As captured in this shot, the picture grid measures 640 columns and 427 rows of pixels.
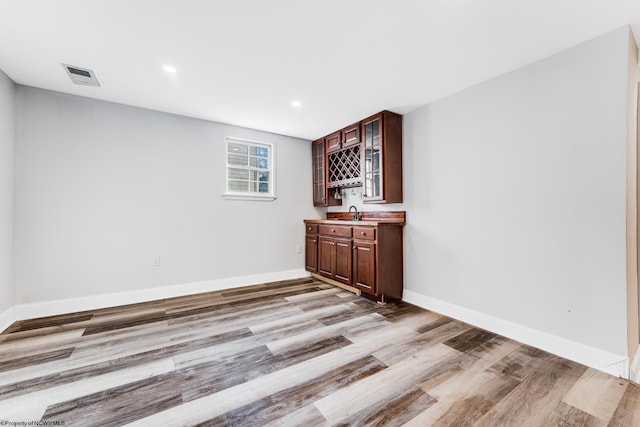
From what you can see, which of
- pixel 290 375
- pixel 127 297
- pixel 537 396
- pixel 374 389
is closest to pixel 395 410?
pixel 374 389

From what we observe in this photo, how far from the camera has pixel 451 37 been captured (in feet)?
6.42

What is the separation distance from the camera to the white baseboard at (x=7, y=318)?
2.46 meters

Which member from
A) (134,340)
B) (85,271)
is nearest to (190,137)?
(85,271)

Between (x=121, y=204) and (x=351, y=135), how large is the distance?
10.2 ft

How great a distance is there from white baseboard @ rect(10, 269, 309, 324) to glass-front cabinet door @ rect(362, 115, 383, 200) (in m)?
2.04

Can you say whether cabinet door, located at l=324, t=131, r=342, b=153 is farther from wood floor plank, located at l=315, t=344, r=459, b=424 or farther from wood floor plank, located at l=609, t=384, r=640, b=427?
wood floor plank, located at l=609, t=384, r=640, b=427

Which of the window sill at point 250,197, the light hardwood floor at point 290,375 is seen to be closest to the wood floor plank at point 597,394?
the light hardwood floor at point 290,375

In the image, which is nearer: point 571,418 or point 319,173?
point 571,418

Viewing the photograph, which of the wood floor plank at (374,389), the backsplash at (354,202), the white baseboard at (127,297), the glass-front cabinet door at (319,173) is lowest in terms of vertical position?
the wood floor plank at (374,389)

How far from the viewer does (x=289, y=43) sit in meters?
2.04

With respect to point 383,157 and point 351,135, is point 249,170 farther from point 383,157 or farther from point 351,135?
point 383,157

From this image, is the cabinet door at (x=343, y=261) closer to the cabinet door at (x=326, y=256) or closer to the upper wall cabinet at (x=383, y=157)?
the cabinet door at (x=326, y=256)

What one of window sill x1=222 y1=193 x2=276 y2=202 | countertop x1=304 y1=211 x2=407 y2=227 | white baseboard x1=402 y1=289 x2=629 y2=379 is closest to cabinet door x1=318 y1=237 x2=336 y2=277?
countertop x1=304 y1=211 x2=407 y2=227

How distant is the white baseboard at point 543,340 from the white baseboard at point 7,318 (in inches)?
168
